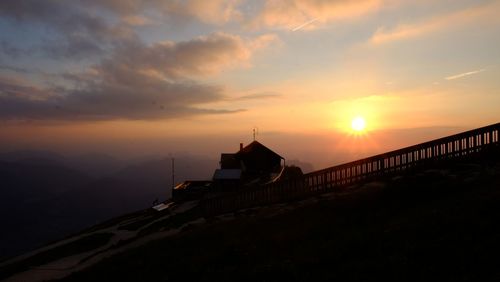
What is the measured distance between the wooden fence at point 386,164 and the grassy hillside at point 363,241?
89cm

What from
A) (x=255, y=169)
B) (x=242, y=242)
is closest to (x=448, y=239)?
(x=242, y=242)

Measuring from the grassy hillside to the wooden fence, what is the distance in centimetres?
89

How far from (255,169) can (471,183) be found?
1873 inches

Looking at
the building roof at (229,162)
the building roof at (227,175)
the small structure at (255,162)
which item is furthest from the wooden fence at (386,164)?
the building roof at (229,162)

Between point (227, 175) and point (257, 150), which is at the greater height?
point (257, 150)

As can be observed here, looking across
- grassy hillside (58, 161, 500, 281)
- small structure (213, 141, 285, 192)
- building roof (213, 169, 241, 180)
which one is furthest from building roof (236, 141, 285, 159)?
A: grassy hillside (58, 161, 500, 281)

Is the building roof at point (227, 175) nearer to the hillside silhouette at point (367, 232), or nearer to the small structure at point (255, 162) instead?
the small structure at point (255, 162)

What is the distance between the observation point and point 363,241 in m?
11.1

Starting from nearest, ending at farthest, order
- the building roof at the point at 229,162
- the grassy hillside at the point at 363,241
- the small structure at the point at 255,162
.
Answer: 1. the grassy hillside at the point at 363,241
2. the small structure at the point at 255,162
3. the building roof at the point at 229,162

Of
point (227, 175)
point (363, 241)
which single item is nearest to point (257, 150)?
point (227, 175)

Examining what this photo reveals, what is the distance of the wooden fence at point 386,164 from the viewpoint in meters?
18.7

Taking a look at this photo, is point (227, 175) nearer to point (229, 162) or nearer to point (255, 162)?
point (255, 162)

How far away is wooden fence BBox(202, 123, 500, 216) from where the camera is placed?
18672 millimetres

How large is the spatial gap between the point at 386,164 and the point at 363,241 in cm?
1098
